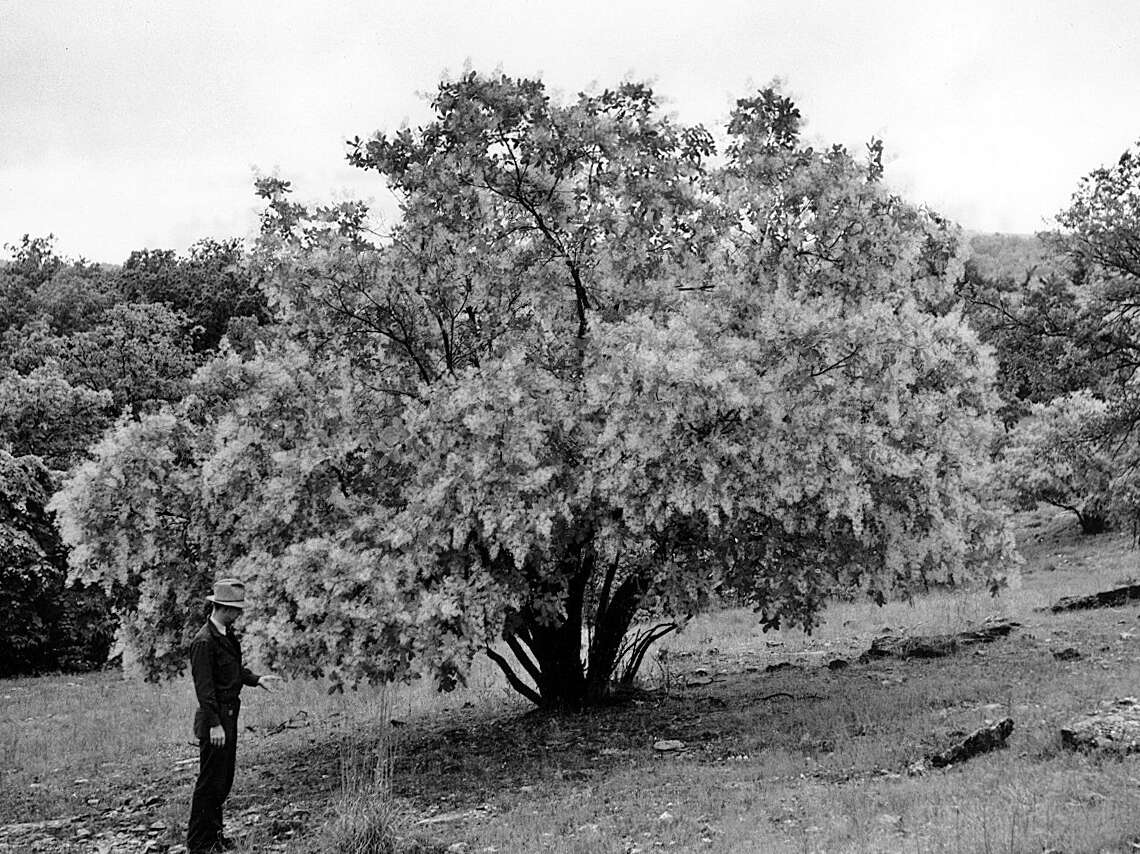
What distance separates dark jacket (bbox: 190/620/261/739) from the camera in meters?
7.74

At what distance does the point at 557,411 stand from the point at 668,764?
310 centimetres

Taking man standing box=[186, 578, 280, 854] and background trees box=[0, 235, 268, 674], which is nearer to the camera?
man standing box=[186, 578, 280, 854]

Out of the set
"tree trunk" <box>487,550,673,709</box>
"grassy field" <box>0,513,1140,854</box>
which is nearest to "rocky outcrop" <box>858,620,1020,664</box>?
"grassy field" <box>0,513,1140,854</box>

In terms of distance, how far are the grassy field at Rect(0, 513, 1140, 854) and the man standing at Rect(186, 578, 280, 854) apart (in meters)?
0.35

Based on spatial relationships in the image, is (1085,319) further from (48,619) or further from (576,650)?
(48,619)

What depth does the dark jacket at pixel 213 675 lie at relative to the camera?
7742 mm

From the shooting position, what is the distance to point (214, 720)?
7.73 metres

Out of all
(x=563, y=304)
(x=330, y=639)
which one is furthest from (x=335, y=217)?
(x=330, y=639)

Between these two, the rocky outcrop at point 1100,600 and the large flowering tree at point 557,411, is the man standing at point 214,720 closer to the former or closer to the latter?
the large flowering tree at point 557,411

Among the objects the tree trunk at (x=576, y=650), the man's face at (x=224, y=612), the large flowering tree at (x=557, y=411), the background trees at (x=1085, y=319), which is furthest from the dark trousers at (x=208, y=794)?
the background trees at (x=1085, y=319)

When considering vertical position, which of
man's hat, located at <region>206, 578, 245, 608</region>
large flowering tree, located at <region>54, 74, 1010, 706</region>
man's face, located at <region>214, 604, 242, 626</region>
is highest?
large flowering tree, located at <region>54, 74, 1010, 706</region>

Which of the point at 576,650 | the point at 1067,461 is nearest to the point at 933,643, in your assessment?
the point at 1067,461

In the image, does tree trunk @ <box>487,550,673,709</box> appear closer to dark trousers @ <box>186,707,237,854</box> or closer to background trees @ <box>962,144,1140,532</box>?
dark trousers @ <box>186,707,237,854</box>

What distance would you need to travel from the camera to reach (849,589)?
11.2m
